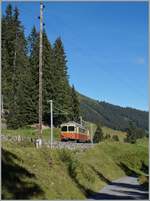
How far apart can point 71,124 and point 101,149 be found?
5854mm

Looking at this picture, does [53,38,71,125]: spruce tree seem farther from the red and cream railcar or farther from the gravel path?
the gravel path

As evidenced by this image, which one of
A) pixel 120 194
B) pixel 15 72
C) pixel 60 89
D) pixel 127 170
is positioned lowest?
pixel 127 170

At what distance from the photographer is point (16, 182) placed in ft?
75.5

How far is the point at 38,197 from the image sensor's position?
890 inches

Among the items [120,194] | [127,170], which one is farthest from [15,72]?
[120,194]

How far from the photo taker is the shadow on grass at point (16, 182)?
21812 millimetres

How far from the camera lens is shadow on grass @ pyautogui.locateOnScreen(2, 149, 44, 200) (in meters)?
→ 21.8

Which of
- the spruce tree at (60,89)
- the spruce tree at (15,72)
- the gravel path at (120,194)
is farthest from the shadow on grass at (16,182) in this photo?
the spruce tree at (60,89)

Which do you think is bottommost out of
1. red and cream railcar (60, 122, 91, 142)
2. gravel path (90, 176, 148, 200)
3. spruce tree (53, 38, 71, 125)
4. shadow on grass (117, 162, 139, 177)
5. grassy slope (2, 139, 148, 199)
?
shadow on grass (117, 162, 139, 177)

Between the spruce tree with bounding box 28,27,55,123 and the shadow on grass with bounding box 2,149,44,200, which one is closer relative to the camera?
the shadow on grass with bounding box 2,149,44,200

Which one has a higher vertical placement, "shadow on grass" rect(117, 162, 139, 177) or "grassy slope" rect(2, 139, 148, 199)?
"grassy slope" rect(2, 139, 148, 199)

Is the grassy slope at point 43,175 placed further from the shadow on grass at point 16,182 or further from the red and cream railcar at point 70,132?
the red and cream railcar at point 70,132

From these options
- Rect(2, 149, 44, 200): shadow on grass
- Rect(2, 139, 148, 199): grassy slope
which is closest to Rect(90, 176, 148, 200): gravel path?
Rect(2, 139, 148, 199): grassy slope

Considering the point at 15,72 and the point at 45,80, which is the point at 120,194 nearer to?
the point at 45,80
